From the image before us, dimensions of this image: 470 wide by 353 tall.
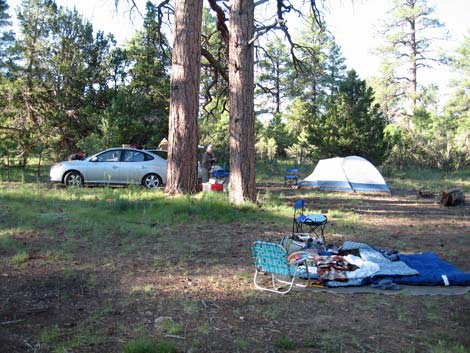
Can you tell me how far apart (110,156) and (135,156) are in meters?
0.78

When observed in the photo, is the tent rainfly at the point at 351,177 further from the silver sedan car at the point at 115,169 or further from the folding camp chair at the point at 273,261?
the folding camp chair at the point at 273,261

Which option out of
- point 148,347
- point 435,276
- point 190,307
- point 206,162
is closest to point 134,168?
point 206,162

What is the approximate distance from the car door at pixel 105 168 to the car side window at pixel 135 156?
0.24 m

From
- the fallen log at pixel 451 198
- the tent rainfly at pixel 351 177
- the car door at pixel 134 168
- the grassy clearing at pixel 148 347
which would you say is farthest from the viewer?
the tent rainfly at pixel 351 177

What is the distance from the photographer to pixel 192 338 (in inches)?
147

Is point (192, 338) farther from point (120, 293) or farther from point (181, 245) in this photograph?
point (181, 245)

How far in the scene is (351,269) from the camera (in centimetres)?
560

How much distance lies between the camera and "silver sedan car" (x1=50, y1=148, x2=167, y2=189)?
1370 centimetres

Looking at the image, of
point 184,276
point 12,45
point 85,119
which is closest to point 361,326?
point 184,276

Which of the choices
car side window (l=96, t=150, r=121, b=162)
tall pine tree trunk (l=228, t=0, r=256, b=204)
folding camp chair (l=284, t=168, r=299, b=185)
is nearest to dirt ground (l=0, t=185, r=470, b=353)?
tall pine tree trunk (l=228, t=0, r=256, b=204)

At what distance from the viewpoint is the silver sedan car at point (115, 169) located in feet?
44.9

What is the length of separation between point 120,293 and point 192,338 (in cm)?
135

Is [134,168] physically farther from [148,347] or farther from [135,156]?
[148,347]

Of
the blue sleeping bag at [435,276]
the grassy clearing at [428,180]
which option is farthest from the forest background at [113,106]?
the blue sleeping bag at [435,276]
